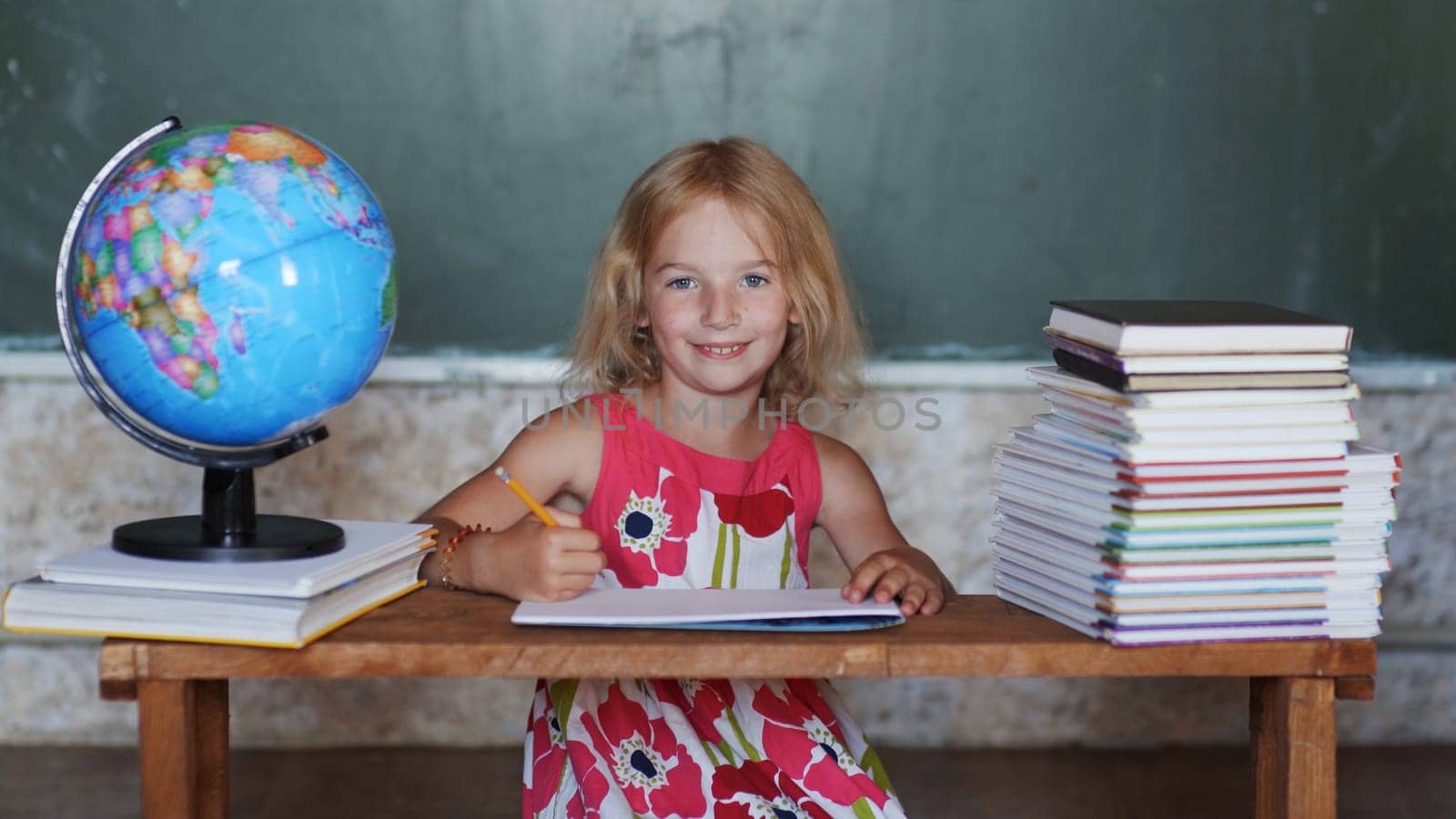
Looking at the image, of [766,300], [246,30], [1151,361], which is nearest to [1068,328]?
[1151,361]

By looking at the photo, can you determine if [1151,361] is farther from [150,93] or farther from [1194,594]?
[150,93]

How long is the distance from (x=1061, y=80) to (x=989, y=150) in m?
0.21

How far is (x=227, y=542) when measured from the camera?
63.2 inches

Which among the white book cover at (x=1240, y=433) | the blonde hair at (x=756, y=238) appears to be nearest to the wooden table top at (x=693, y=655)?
the white book cover at (x=1240, y=433)

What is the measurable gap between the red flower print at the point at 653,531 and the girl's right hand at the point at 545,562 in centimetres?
57

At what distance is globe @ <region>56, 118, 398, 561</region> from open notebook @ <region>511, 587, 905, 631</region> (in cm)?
28

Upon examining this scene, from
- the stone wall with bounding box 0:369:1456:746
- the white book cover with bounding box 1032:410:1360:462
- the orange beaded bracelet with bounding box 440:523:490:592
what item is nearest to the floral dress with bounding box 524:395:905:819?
the orange beaded bracelet with bounding box 440:523:490:592

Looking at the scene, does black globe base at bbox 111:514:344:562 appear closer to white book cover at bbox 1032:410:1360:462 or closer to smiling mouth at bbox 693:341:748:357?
smiling mouth at bbox 693:341:748:357

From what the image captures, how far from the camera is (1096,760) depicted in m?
3.33

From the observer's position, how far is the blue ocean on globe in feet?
4.91

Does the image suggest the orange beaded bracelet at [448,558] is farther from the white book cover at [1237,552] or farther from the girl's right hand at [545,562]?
the white book cover at [1237,552]

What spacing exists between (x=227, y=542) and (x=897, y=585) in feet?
2.47

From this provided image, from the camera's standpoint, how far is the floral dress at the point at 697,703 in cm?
198

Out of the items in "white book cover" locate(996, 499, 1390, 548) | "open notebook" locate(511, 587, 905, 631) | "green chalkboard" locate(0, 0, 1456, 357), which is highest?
"green chalkboard" locate(0, 0, 1456, 357)
